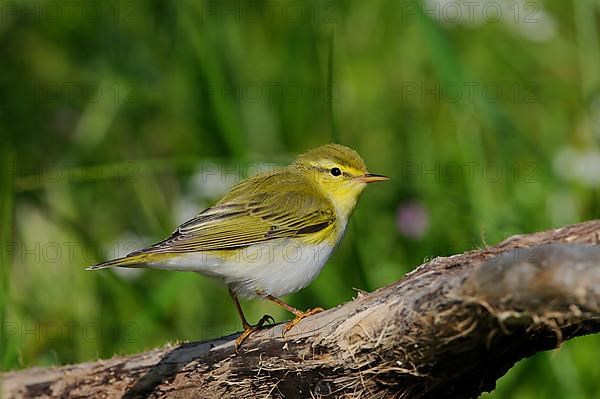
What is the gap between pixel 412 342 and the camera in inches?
129

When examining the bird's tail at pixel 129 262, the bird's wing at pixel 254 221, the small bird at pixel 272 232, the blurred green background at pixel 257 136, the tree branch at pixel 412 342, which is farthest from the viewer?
the blurred green background at pixel 257 136

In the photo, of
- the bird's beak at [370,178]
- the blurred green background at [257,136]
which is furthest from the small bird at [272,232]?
the blurred green background at [257,136]

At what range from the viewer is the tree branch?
2883mm

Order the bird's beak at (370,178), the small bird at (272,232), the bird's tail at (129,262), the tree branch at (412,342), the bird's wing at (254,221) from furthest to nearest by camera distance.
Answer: the bird's beak at (370,178) < the bird's wing at (254,221) < the small bird at (272,232) < the bird's tail at (129,262) < the tree branch at (412,342)

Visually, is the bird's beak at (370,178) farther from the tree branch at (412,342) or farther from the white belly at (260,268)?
the tree branch at (412,342)

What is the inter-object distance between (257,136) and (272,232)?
2.79 metres

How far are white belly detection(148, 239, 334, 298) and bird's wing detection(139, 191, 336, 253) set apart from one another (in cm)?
6

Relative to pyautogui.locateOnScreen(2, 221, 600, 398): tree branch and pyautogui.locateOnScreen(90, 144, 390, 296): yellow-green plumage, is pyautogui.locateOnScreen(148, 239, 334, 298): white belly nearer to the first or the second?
pyautogui.locateOnScreen(90, 144, 390, 296): yellow-green plumage

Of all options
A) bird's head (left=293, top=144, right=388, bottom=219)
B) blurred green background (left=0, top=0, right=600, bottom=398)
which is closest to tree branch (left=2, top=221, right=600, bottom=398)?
blurred green background (left=0, top=0, right=600, bottom=398)

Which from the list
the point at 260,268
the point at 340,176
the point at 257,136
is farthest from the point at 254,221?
the point at 257,136

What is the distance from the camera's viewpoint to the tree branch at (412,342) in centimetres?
288

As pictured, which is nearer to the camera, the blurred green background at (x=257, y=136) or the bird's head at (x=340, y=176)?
the bird's head at (x=340, y=176)

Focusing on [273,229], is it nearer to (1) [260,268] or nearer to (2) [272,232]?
(2) [272,232]

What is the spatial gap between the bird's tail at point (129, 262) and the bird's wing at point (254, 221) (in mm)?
188
